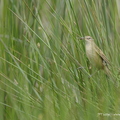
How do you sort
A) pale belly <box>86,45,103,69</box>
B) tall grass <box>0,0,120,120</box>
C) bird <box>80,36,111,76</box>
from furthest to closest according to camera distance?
pale belly <box>86,45,103,69</box> < bird <box>80,36,111,76</box> < tall grass <box>0,0,120,120</box>

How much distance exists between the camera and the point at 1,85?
1730mm

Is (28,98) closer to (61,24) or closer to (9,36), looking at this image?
(9,36)

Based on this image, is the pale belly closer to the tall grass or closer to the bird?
the bird

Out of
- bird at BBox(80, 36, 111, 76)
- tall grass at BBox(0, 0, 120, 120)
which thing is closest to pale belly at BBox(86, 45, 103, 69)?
bird at BBox(80, 36, 111, 76)

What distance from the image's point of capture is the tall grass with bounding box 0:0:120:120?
171 cm

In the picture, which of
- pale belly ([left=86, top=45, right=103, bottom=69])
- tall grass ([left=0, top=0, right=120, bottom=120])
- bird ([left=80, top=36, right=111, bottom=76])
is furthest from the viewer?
pale belly ([left=86, top=45, right=103, bottom=69])

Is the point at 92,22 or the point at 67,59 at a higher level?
the point at 92,22

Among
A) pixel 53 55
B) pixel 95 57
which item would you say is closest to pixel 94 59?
pixel 95 57

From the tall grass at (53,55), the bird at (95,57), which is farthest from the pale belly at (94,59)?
the tall grass at (53,55)

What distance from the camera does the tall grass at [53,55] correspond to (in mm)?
1715

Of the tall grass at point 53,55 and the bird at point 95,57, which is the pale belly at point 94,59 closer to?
the bird at point 95,57

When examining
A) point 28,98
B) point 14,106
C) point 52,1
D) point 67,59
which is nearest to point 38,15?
point 52,1

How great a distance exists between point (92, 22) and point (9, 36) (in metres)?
0.60

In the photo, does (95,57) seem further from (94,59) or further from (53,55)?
(53,55)
